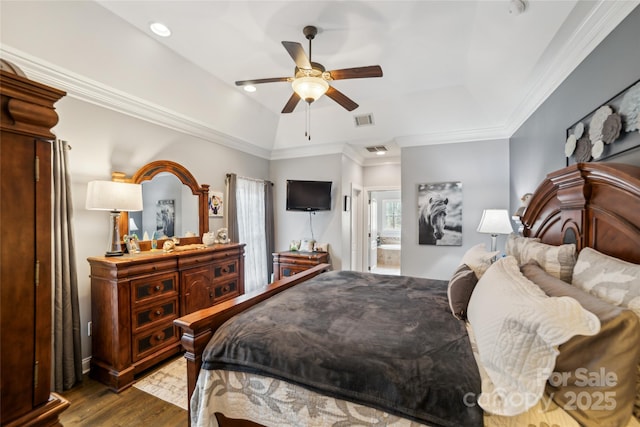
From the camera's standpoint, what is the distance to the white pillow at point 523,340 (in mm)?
822

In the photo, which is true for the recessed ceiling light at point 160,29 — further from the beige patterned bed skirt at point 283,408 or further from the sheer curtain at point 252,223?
the beige patterned bed skirt at point 283,408

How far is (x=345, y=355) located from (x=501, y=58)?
3.03 metres

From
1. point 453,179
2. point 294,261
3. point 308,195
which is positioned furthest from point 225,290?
point 453,179

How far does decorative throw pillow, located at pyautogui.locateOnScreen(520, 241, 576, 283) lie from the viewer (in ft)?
4.91

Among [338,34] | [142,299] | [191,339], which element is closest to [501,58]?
[338,34]

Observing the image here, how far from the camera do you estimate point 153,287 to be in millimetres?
2557

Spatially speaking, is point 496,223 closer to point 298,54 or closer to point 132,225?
point 298,54

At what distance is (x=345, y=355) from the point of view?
4.09ft

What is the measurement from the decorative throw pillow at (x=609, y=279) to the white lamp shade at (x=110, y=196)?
10.8ft

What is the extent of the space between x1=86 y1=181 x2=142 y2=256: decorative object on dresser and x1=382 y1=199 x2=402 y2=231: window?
744 cm

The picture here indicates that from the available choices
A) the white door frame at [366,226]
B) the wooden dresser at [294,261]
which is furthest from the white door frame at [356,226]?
the wooden dresser at [294,261]

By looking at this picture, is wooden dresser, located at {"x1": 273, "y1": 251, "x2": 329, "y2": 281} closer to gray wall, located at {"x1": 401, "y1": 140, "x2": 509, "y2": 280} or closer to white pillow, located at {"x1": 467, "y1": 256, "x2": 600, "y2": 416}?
gray wall, located at {"x1": 401, "y1": 140, "x2": 509, "y2": 280}

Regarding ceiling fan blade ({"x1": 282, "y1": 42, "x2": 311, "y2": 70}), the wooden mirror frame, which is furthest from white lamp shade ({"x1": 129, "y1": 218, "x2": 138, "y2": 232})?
ceiling fan blade ({"x1": 282, "y1": 42, "x2": 311, "y2": 70})

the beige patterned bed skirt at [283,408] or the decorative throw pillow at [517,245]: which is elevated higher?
the decorative throw pillow at [517,245]
